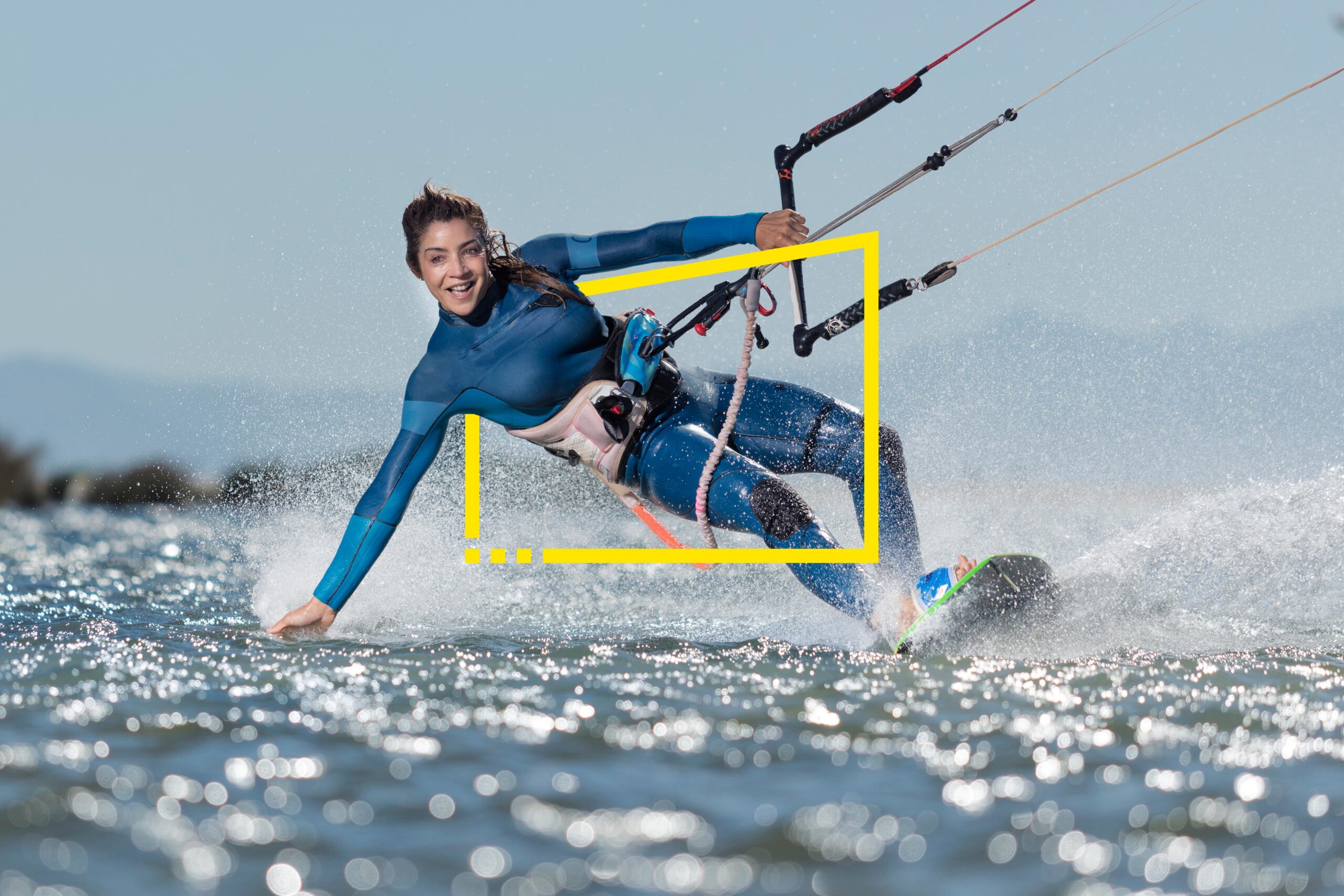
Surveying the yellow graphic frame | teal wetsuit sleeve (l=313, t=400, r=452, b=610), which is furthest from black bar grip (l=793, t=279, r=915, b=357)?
teal wetsuit sleeve (l=313, t=400, r=452, b=610)

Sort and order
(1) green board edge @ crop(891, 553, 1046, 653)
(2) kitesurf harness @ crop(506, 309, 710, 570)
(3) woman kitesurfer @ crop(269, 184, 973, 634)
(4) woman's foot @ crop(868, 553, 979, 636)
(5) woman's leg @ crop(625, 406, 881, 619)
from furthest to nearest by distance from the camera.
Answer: (2) kitesurf harness @ crop(506, 309, 710, 570)
(3) woman kitesurfer @ crop(269, 184, 973, 634)
(5) woman's leg @ crop(625, 406, 881, 619)
(4) woman's foot @ crop(868, 553, 979, 636)
(1) green board edge @ crop(891, 553, 1046, 653)

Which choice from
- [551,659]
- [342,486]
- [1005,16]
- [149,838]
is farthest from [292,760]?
[342,486]

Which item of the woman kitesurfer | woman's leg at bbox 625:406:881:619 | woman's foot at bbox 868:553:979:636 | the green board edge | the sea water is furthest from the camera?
the woman kitesurfer

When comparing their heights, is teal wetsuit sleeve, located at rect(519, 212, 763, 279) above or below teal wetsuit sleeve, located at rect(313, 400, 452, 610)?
above

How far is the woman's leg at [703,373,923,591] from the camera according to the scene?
463 cm

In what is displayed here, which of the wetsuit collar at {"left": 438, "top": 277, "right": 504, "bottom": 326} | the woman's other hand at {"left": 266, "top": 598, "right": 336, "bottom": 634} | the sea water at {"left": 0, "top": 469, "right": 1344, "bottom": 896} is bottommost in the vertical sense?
the sea water at {"left": 0, "top": 469, "right": 1344, "bottom": 896}

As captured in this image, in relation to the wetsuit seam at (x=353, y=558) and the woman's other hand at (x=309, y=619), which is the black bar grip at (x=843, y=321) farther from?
the woman's other hand at (x=309, y=619)

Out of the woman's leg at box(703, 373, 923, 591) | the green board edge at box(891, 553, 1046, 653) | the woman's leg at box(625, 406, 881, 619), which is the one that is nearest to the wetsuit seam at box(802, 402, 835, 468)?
the woman's leg at box(703, 373, 923, 591)

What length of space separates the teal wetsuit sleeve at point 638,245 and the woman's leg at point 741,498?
27.5 inches

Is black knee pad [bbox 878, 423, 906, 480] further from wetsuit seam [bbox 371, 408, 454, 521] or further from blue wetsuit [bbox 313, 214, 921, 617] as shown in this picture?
wetsuit seam [bbox 371, 408, 454, 521]

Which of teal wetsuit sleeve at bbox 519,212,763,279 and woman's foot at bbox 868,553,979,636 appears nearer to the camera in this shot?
woman's foot at bbox 868,553,979,636

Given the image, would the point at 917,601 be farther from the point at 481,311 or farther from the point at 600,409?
the point at 481,311

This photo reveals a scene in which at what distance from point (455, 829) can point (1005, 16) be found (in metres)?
3.76

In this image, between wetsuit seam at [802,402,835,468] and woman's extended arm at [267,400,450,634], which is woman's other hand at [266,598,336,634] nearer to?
woman's extended arm at [267,400,450,634]
